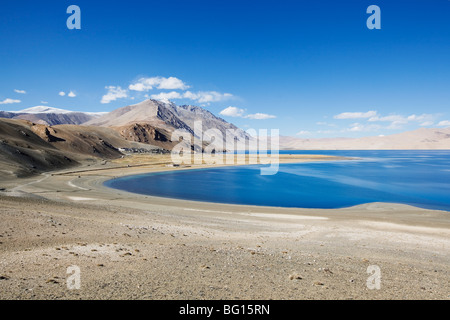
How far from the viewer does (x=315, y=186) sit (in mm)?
48875

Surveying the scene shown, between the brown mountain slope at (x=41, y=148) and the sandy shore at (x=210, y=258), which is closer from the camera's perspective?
the sandy shore at (x=210, y=258)

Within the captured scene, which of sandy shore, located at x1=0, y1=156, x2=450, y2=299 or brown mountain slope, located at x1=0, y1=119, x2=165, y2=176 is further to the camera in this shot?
brown mountain slope, located at x1=0, y1=119, x2=165, y2=176

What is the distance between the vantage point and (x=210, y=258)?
33.0ft

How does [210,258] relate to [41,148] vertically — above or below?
below

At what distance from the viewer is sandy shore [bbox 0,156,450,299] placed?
23.8ft

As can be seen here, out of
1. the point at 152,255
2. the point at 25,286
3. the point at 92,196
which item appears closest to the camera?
the point at 25,286

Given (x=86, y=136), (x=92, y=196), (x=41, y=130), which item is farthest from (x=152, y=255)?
(x=86, y=136)

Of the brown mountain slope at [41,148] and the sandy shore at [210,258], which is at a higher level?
the brown mountain slope at [41,148]

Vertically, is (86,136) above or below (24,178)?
above

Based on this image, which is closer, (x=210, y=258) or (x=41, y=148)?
(x=210, y=258)

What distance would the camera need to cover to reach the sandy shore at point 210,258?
7.27 metres

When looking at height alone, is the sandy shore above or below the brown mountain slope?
below
